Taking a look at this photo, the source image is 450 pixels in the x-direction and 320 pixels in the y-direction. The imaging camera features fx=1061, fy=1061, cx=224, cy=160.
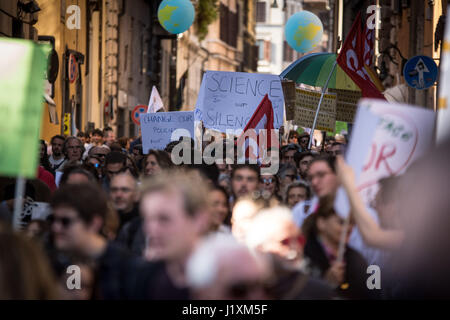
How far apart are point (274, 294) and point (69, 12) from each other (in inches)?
812

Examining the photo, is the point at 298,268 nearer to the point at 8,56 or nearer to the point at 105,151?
the point at 8,56

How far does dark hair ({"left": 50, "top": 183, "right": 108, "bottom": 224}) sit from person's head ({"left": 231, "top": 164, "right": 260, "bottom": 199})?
282 centimetres

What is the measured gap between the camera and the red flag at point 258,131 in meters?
12.5

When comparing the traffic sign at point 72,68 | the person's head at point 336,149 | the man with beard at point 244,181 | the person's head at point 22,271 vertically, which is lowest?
the person's head at point 22,271

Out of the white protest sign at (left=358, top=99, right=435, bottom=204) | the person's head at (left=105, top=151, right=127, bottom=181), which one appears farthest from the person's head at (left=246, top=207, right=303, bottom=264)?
the person's head at (left=105, top=151, right=127, bottom=181)

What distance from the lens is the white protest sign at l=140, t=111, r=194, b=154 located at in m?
13.9

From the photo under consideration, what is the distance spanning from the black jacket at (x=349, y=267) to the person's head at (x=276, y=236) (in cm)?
23

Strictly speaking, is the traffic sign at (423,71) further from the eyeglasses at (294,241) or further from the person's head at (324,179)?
the eyeglasses at (294,241)

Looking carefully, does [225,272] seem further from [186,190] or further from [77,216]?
[77,216]

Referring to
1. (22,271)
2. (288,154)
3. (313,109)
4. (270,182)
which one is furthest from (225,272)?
(313,109)

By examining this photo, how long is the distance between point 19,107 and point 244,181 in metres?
3.15

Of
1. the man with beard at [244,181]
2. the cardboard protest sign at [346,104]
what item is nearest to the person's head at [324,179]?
the man with beard at [244,181]

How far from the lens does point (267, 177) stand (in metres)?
10.2

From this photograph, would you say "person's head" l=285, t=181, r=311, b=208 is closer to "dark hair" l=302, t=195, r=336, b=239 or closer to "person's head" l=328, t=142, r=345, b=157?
"dark hair" l=302, t=195, r=336, b=239
